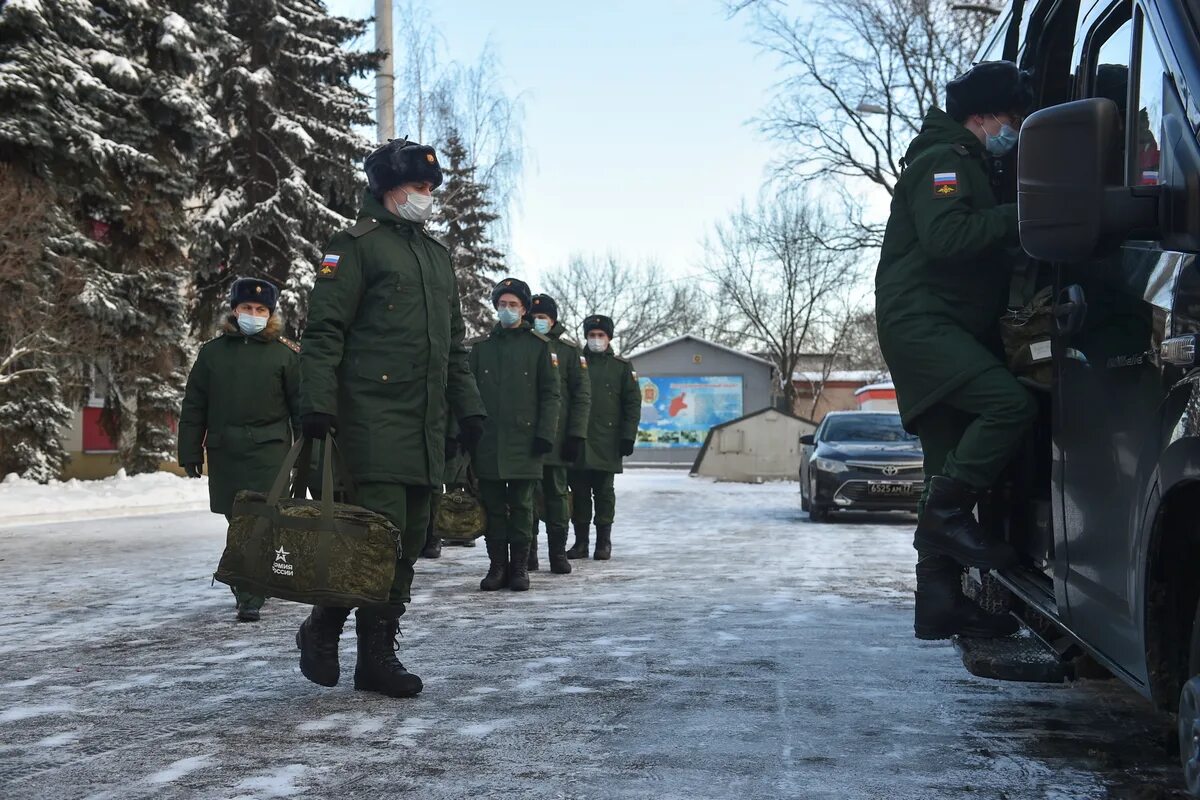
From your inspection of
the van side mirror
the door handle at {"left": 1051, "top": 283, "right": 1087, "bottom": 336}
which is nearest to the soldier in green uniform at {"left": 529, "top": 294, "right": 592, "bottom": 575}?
the door handle at {"left": 1051, "top": 283, "right": 1087, "bottom": 336}

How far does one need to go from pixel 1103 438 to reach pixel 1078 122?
0.98 metres

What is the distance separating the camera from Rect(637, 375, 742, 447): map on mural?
1976 inches

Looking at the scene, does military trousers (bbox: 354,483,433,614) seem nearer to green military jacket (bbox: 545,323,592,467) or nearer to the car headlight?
green military jacket (bbox: 545,323,592,467)

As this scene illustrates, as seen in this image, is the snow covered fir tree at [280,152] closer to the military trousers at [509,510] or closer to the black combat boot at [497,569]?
the military trousers at [509,510]

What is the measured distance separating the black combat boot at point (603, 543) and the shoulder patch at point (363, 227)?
6601 millimetres

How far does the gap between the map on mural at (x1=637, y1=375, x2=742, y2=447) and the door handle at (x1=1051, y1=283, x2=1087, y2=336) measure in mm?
45962

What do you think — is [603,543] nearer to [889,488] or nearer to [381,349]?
[889,488]

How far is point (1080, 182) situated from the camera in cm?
305

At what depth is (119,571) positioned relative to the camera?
10.5 metres

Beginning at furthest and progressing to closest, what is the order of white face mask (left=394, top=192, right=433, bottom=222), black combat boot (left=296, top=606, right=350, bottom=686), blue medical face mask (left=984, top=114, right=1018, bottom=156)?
white face mask (left=394, top=192, right=433, bottom=222) → black combat boot (left=296, top=606, right=350, bottom=686) → blue medical face mask (left=984, top=114, right=1018, bottom=156)

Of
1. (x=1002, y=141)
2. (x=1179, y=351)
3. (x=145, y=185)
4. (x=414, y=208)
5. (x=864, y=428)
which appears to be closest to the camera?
(x=1179, y=351)

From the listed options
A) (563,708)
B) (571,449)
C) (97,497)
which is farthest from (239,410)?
(97,497)

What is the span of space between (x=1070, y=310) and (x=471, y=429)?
277cm

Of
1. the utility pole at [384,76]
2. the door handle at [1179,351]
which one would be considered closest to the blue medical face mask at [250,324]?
the door handle at [1179,351]
